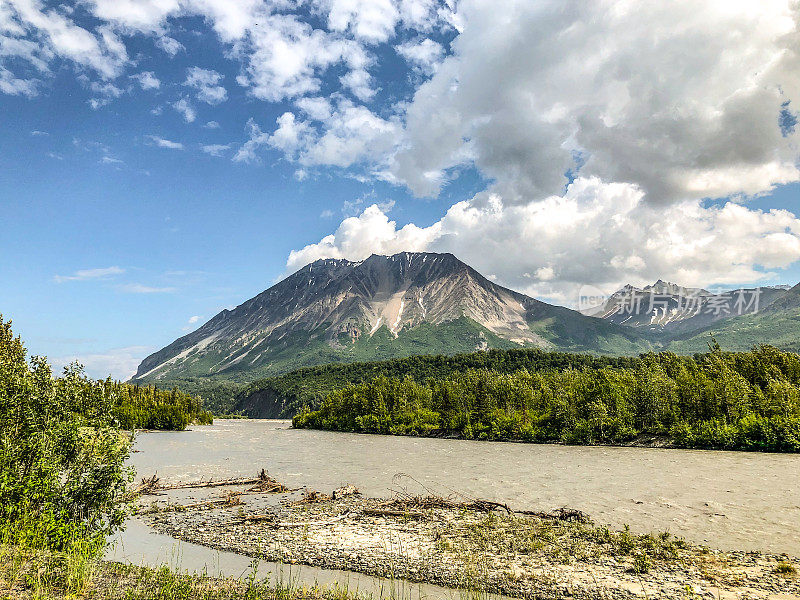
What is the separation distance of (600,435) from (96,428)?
245ft

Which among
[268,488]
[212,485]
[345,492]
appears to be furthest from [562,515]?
[212,485]

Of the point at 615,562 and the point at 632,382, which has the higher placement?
the point at 632,382

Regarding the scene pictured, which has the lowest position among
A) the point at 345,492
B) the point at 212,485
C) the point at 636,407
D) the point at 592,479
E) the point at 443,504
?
the point at 212,485

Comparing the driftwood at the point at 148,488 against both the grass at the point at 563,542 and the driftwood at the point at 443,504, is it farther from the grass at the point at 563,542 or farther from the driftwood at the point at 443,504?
the grass at the point at 563,542

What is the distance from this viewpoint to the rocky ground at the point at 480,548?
17.4 metres

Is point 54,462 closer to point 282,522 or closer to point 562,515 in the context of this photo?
point 282,522

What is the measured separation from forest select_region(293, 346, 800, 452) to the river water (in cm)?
550

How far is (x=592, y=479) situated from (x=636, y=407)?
39959mm

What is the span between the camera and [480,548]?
72.4ft

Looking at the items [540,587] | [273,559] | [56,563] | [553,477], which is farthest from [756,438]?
[56,563]

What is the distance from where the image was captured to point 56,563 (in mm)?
16859

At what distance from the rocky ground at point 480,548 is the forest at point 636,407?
47.1 m

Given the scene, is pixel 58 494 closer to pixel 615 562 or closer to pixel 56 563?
pixel 56 563


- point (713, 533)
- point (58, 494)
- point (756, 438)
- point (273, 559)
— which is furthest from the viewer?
point (756, 438)
